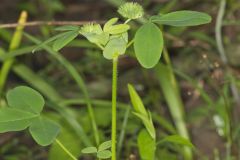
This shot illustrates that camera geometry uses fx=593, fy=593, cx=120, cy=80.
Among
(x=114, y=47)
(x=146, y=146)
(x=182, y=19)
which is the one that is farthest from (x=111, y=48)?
(x=146, y=146)

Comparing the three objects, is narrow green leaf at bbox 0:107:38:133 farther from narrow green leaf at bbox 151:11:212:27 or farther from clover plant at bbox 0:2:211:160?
narrow green leaf at bbox 151:11:212:27

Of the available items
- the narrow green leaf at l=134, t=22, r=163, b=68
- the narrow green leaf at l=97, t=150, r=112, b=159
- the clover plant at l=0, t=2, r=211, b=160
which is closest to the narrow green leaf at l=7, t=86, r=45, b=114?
the clover plant at l=0, t=2, r=211, b=160

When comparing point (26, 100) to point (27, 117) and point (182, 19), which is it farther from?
point (182, 19)

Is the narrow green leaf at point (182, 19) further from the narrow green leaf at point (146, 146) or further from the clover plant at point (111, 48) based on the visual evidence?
the narrow green leaf at point (146, 146)

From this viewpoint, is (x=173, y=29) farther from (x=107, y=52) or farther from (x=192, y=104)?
(x=107, y=52)

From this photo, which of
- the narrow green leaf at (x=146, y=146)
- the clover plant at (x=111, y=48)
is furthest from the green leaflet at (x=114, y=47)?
the narrow green leaf at (x=146, y=146)

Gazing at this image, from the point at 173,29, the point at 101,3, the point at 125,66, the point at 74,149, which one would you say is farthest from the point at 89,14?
the point at 74,149
